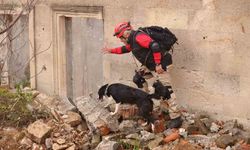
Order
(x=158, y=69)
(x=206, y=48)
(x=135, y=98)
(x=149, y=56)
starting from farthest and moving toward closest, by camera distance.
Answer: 1. (x=206, y=48)
2. (x=135, y=98)
3. (x=149, y=56)
4. (x=158, y=69)

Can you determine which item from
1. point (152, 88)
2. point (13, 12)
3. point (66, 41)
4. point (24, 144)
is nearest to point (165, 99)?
point (152, 88)

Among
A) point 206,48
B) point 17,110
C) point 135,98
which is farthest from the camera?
point 17,110

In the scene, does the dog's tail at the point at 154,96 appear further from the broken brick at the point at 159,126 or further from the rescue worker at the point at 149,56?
the broken brick at the point at 159,126

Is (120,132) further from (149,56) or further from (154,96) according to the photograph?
(149,56)

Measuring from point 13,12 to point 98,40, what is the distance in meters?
2.34

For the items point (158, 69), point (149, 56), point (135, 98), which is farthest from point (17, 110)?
point (158, 69)

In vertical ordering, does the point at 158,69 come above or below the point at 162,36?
below

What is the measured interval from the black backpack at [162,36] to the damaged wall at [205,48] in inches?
18.5

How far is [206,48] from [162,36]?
2.67ft

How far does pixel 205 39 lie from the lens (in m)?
9.17

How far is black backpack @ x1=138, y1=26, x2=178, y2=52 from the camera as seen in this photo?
8.92 metres

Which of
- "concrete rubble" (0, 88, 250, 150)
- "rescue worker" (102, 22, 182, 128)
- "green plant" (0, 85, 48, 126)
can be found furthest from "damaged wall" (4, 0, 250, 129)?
"green plant" (0, 85, 48, 126)

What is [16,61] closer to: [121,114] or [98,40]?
[98,40]

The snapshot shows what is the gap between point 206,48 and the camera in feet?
30.1
